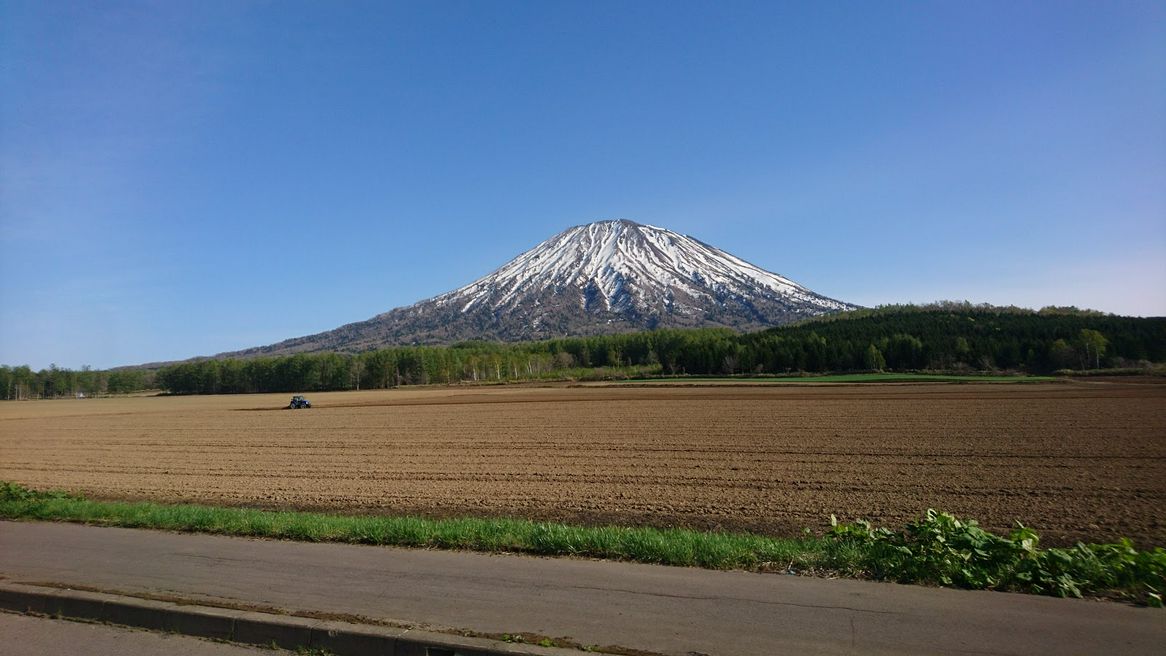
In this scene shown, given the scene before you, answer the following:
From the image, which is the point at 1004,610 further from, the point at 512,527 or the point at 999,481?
the point at 999,481

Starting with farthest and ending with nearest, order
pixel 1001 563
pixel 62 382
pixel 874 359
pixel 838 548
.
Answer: pixel 62 382 → pixel 874 359 → pixel 838 548 → pixel 1001 563

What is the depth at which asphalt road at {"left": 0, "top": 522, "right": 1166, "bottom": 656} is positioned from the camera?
18.9 ft

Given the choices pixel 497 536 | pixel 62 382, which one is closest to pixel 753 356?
pixel 497 536

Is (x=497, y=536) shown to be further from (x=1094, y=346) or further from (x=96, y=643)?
(x=1094, y=346)

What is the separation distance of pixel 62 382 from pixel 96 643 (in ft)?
603

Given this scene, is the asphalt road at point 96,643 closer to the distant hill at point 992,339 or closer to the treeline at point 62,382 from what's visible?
the distant hill at point 992,339

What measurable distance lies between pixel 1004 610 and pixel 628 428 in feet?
88.6

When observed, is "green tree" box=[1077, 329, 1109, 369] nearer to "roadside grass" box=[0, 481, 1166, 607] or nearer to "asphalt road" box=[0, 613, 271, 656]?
"roadside grass" box=[0, 481, 1166, 607]

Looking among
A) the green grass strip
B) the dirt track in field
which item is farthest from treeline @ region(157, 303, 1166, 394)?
the green grass strip

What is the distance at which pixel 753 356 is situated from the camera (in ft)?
356

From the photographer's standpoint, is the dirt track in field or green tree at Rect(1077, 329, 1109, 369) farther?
green tree at Rect(1077, 329, 1109, 369)

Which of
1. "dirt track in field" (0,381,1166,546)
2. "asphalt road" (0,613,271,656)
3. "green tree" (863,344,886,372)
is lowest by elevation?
"dirt track in field" (0,381,1166,546)

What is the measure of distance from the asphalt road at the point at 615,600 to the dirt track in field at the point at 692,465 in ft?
17.3

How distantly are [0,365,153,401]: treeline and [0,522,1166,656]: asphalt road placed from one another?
584ft
